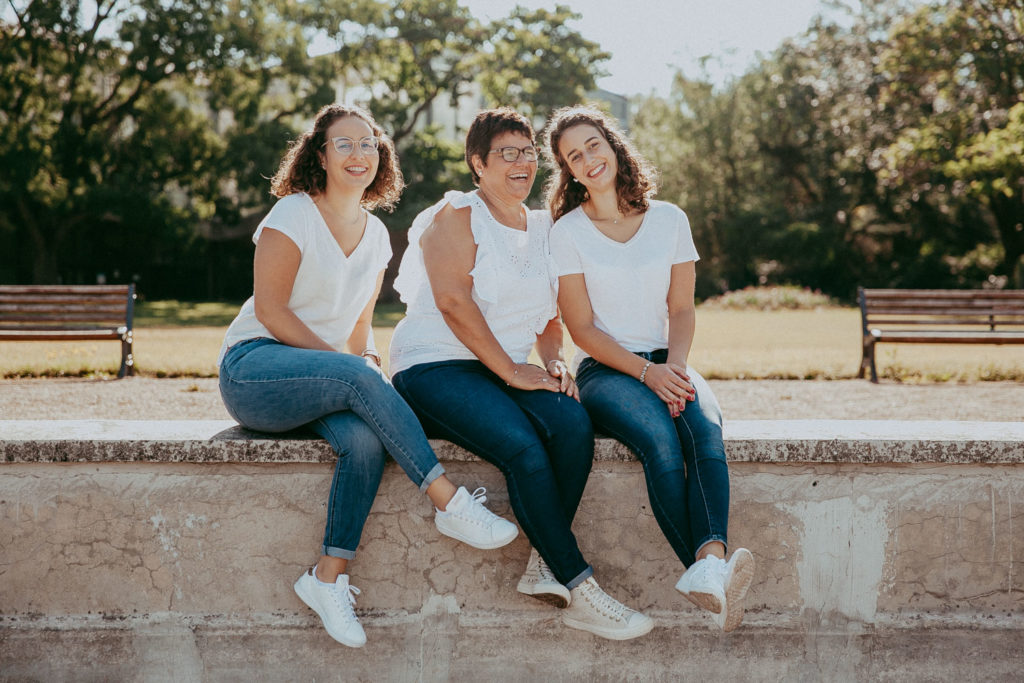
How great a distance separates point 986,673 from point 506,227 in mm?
2133

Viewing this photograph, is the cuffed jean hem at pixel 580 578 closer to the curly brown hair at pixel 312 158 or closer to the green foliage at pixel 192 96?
the curly brown hair at pixel 312 158

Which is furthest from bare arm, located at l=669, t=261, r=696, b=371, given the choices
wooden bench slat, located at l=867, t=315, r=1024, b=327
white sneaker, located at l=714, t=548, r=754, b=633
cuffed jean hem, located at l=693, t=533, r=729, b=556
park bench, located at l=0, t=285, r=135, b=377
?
park bench, located at l=0, t=285, r=135, b=377

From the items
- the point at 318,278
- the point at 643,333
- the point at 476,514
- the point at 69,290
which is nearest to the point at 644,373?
the point at 643,333

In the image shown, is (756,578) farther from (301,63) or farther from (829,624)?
(301,63)

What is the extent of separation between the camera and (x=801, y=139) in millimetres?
35844

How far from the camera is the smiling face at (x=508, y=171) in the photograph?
3.28m

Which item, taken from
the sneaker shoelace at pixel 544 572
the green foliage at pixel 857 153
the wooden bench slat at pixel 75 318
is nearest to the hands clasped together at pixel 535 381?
the sneaker shoelace at pixel 544 572

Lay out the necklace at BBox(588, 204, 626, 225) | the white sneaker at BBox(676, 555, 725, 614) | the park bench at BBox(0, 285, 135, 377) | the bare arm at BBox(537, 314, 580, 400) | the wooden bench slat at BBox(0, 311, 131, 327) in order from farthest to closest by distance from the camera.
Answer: the wooden bench slat at BBox(0, 311, 131, 327) → the park bench at BBox(0, 285, 135, 377) → the necklace at BBox(588, 204, 626, 225) → the bare arm at BBox(537, 314, 580, 400) → the white sneaker at BBox(676, 555, 725, 614)

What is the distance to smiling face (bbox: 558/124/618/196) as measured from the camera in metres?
3.43

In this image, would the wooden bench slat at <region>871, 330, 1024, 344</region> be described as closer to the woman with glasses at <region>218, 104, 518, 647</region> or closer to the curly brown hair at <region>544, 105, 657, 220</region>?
the curly brown hair at <region>544, 105, 657, 220</region>

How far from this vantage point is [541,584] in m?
2.73

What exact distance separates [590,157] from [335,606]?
1.83 m

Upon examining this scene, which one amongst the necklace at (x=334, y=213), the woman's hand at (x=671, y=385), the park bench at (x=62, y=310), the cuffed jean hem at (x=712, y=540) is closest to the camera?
the cuffed jean hem at (x=712, y=540)

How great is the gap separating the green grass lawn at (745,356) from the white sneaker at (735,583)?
6468 millimetres
